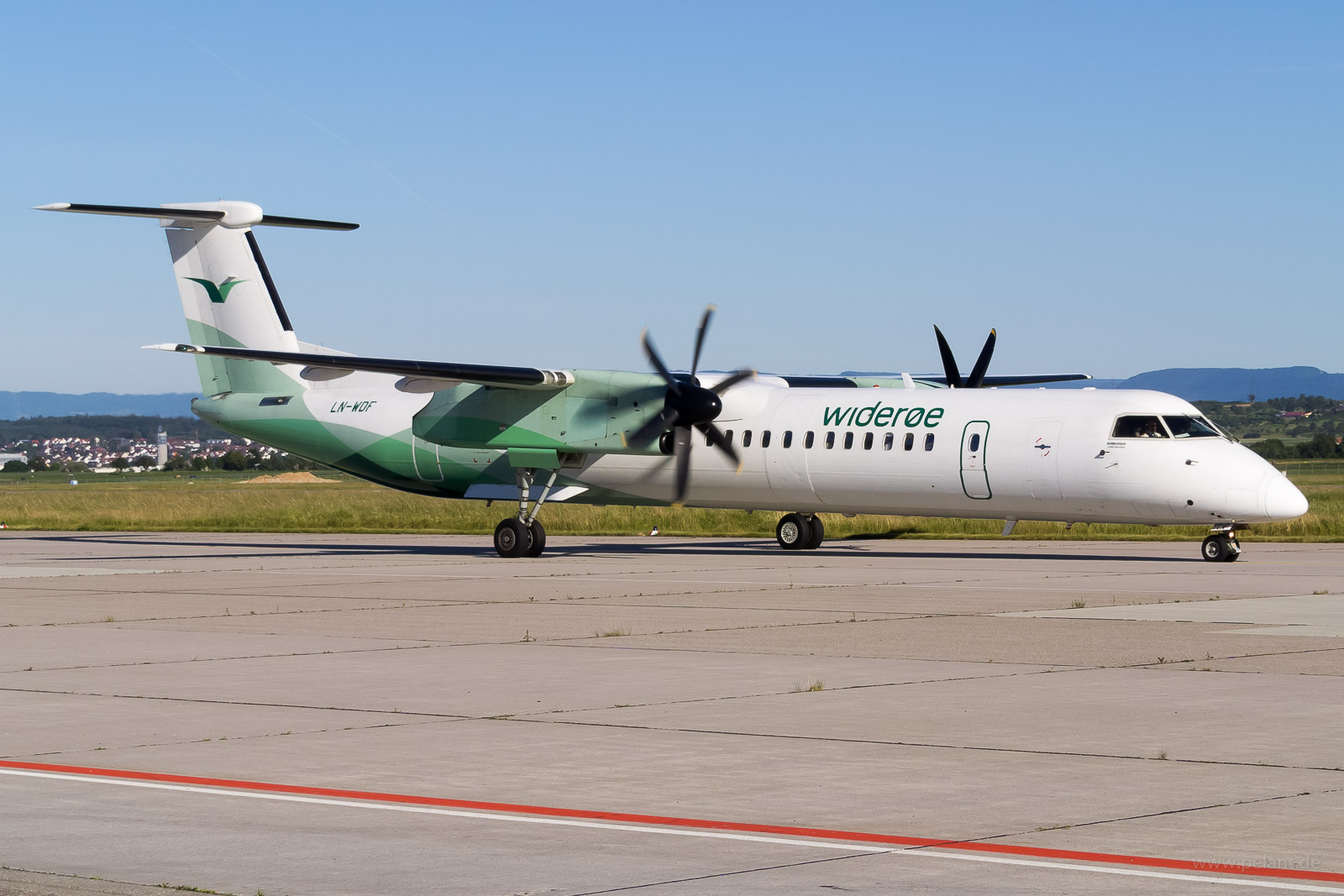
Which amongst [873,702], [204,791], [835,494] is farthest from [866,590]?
[204,791]

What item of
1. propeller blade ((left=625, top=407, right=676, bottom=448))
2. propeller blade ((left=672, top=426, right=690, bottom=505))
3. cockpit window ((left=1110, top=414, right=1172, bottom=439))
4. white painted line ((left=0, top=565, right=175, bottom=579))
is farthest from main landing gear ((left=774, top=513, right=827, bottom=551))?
white painted line ((left=0, top=565, right=175, bottom=579))

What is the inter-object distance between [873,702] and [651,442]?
19.0 m

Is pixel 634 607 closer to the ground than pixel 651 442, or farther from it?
closer to the ground

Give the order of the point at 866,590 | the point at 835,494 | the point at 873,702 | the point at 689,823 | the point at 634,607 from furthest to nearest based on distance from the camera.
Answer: the point at 835,494 < the point at 866,590 < the point at 634,607 < the point at 873,702 < the point at 689,823

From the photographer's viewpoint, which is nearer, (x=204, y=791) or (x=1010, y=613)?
(x=204, y=791)

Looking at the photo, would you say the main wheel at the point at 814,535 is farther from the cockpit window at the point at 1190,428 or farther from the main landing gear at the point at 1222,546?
the cockpit window at the point at 1190,428

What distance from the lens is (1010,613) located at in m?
18.8

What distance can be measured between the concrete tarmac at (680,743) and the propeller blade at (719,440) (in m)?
9.12

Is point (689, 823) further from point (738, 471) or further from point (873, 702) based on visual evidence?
point (738, 471)

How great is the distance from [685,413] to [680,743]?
2069 cm

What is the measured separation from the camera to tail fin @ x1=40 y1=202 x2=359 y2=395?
3528 cm

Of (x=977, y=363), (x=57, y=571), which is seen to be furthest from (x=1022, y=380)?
(x=57, y=571)

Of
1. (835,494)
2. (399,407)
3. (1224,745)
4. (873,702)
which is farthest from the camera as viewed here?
(399,407)

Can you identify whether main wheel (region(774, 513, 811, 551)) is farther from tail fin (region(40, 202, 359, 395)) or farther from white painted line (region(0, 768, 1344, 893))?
white painted line (region(0, 768, 1344, 893))
